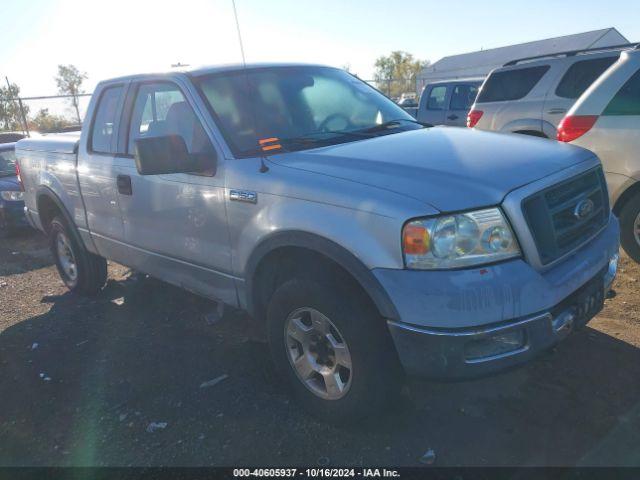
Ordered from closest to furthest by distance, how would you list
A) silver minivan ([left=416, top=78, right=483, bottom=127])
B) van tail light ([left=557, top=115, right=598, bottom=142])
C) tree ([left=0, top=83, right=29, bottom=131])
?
van tail light ([left=557, top=115, right=598, bottom=142]) → silver minivan ([left=416, top=78, right=483, bottom=127]) → tree ([left=0, top=83, right=29, bottom=131])

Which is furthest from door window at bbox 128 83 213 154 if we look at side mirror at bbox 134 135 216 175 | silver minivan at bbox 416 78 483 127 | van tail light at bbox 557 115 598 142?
silver minivan at bbox 416 78 483 127

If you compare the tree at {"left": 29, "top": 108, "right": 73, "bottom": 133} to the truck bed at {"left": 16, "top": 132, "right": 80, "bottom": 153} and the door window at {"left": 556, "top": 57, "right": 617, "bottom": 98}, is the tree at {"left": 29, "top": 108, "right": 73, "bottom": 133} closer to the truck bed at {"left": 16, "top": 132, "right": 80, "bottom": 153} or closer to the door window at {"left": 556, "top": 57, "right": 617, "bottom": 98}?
the truck bed at {"left": 16, "top": 132, "right": 80, "bottom": 153}

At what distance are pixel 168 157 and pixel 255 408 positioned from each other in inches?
61.5

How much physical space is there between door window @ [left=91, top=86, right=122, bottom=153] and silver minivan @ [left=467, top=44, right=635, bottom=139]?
5.06 meters

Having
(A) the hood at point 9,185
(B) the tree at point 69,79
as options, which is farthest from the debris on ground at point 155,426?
(B) the tree at point 69,79

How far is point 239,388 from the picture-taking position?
11.4 feet

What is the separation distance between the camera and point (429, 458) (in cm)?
268

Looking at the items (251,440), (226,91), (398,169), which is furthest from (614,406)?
(226,91)

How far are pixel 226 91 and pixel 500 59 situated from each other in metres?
42.9

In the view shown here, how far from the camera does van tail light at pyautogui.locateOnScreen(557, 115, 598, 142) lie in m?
5.01

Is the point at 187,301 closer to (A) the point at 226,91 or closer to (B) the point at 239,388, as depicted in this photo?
(B) the point at 239,388

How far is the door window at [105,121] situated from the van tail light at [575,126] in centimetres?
403

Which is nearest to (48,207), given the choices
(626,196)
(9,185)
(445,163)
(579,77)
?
(9,185)

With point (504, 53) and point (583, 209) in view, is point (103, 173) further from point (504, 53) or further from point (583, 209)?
point (504, 53)
